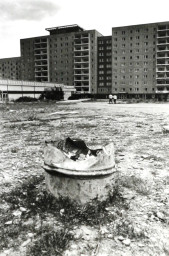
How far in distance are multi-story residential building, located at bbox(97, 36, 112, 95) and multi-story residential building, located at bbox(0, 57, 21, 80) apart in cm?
3670

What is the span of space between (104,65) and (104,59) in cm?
197

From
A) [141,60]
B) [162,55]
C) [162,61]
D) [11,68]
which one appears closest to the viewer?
[162,55]

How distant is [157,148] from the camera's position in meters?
7.84

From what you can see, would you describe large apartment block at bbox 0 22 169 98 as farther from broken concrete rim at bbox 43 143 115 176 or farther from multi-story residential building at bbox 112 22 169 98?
broken concrete rim at bbox 43 143 115 176

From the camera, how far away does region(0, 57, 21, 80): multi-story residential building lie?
11144cm

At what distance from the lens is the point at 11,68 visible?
370 ft

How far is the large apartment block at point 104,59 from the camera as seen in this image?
268 feet

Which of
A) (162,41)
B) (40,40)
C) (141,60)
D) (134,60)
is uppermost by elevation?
(40,40)

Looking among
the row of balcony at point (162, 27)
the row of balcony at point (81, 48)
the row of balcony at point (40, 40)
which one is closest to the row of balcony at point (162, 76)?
the row of balcony at point (162, 27)

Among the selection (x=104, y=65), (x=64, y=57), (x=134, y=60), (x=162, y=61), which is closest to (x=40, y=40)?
(x=64, y=57)

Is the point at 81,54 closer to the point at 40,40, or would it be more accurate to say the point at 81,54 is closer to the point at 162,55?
the point at 40,40

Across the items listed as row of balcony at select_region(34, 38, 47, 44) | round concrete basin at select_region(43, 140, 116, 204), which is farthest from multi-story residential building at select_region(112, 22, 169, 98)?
round concrete basin at select_region(43, 140, 116, 204)

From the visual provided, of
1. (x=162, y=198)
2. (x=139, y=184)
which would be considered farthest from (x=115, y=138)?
(x=162, y=198)

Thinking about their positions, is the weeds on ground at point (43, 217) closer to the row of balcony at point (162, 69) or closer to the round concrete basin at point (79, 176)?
the round concrete basin at point (79, 176)
